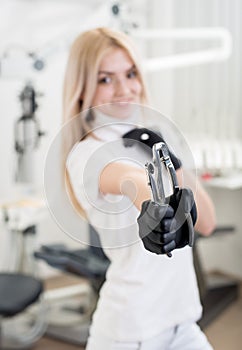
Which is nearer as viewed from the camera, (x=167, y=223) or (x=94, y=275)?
(x=167, y=223)

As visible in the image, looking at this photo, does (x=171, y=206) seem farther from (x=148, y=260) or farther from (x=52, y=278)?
(x=52, y=278)

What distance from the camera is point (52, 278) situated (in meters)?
3.44

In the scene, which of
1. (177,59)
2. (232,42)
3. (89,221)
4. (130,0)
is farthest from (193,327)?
(130,0)

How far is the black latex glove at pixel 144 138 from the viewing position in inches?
31.4

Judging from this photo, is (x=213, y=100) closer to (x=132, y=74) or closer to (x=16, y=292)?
(x=16, y=292)

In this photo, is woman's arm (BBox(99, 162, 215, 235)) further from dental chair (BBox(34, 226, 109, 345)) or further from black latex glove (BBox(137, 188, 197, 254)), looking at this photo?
dental chair (BBox(34, 226, 109, 345))

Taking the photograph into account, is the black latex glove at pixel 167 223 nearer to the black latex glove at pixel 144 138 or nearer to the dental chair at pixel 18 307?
the black latex glove at pixel 144 138

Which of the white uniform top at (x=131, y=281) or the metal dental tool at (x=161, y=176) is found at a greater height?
the metal dental tool at (x=161, y=176)

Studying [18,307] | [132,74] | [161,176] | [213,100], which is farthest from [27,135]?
[161,176]

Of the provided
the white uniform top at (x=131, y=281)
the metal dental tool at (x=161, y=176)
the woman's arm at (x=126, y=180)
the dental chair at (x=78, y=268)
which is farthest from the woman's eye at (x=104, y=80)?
the dental chair at (x=78, y=268)

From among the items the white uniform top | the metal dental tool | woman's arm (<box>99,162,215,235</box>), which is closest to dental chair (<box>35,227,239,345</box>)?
the white uniform top

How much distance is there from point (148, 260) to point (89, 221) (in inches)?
5.9

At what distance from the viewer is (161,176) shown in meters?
0.67

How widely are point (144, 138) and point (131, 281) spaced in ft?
1.18
